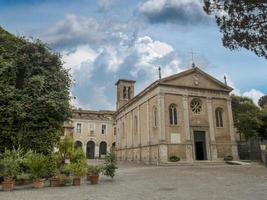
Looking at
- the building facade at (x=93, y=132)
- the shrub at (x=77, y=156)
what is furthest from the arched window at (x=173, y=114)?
the building facade at (x=93, y=132)

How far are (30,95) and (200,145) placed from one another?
2135 centimetres

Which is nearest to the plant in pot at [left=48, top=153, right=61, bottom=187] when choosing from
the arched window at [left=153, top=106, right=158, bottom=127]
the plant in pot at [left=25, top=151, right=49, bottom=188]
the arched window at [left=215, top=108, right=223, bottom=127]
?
the plant in pot at [left=25, top=151, right=49, bottom=188]

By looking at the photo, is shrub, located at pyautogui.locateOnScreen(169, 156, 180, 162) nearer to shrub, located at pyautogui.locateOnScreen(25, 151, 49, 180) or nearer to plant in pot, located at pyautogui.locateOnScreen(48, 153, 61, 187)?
plant in pot, located at pyautogui.locateOnScreen(48, 153, 61, 187)

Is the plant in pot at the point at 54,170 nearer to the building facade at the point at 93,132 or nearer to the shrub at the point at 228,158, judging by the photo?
the shrub at the point at 228,158

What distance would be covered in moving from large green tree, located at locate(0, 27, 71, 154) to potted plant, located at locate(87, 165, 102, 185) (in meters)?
3.10

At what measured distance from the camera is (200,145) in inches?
1236

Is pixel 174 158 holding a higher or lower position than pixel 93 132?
lower

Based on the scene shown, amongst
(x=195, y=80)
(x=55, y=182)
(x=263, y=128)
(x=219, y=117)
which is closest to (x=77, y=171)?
(x=55, y=182)

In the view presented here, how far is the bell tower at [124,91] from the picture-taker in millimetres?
48281

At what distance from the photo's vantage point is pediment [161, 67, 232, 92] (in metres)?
31.0

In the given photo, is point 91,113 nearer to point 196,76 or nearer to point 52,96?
point 196,76

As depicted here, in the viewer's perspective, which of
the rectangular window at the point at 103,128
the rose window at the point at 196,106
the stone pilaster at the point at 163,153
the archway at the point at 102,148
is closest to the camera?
the stone pilaster at the point at 163,153

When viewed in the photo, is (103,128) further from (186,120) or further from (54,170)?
(54,170)

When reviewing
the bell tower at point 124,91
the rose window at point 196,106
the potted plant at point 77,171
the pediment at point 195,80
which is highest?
the bell tower at point 124,91
